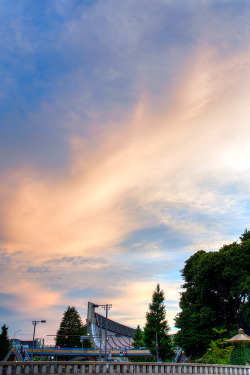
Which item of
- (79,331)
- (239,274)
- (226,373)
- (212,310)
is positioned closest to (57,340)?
(79,331)

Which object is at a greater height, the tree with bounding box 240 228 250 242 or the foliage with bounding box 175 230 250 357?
the tree with bounding box 240 228 250 242

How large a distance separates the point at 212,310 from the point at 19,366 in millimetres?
46953

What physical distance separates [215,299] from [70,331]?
4979cm

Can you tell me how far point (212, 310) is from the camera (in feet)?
188

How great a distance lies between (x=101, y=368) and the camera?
18109 mm

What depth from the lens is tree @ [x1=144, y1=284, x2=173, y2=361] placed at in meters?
51.6

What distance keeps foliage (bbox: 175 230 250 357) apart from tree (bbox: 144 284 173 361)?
622 cm

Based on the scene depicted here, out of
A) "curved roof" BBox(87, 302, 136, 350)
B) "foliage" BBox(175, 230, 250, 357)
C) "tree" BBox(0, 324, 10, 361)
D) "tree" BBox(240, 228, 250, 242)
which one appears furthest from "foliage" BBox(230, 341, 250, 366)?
"curved roof" BBox(87, 302, 136, 350)

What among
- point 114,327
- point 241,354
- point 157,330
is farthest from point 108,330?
point 241,354

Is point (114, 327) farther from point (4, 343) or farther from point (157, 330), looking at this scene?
point (157, 330)

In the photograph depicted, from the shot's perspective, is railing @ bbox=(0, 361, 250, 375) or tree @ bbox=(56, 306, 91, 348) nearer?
railing @ bbox=(0, 361, 250, 375)

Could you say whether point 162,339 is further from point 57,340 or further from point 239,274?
point 57,340

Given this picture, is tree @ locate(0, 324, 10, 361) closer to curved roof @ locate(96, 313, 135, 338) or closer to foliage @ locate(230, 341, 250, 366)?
Answer: curved roof @ locate(96, 313, 135, 338)

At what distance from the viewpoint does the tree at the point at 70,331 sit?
9400 centimetres
